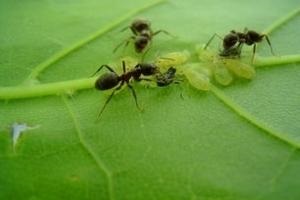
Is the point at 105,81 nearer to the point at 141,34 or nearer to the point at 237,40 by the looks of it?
the point at 141,34

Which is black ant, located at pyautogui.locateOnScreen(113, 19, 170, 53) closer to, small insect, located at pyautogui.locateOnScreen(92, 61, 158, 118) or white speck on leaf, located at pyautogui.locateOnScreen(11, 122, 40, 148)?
small insect, located at pyautogui.locateOnScreen(92, 61, 158, 118)

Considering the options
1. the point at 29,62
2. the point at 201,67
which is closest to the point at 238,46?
the point at 201,67

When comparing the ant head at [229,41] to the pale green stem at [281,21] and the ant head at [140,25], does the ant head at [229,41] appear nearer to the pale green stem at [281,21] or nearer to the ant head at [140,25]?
the pale green stem at [281,21]

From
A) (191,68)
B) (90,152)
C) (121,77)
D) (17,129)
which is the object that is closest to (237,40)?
(191,68)

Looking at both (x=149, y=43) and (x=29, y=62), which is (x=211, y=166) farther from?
(x=29, y=62)

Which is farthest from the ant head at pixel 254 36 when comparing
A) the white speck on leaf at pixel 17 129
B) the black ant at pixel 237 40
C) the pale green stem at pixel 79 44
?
the white speck on leaf at pixel 17 129

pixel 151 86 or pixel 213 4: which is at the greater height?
pixel 213 4
